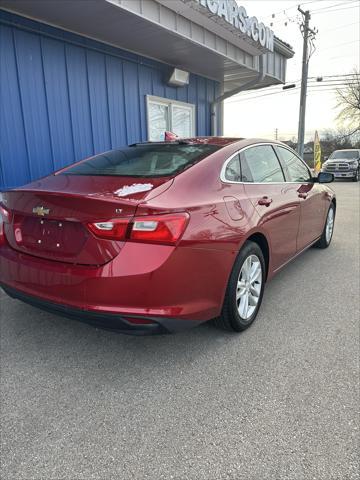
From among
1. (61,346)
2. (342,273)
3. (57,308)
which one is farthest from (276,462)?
(342,273)

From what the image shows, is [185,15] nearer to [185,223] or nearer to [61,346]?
[185,223]

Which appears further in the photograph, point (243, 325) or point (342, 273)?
point (342, 273)

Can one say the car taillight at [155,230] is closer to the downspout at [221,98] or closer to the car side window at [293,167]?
the car side window at [293,167]

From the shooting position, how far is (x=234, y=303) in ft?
8.93

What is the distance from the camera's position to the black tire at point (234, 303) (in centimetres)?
267

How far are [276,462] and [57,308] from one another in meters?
1.49

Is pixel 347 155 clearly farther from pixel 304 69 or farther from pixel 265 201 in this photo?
pixel 265 201

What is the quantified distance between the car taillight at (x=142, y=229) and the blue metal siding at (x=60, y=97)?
358 centimetres

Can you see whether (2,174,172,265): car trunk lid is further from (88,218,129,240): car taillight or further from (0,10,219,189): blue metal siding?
(0,10,219,189): blue metal siding

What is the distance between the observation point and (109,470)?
5.58 ft

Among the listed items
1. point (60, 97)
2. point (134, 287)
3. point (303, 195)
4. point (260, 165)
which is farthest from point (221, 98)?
point (134, 287)

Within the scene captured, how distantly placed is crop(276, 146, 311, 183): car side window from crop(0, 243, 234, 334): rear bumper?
1.89m

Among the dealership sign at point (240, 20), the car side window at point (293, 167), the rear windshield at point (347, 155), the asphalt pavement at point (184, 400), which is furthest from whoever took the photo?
the rear windshield at point (347, 155)

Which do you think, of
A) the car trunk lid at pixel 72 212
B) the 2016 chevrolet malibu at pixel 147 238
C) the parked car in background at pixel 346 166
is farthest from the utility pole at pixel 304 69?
the car trunk lid at pixel 72 212
